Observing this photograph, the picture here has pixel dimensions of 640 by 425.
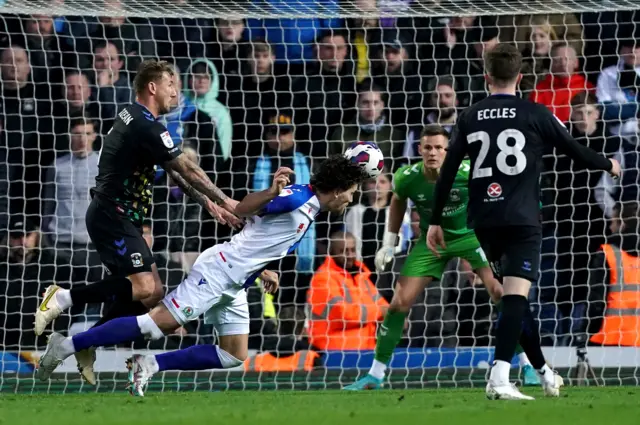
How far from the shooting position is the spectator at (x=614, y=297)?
388 inches

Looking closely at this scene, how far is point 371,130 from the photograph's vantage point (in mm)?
10469

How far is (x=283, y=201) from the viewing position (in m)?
6.69

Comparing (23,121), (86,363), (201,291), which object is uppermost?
(23,121)

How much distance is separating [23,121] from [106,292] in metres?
3.35

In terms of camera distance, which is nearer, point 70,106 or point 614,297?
point 614,297

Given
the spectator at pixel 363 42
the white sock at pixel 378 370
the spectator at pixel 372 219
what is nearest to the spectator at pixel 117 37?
the spectator at pixel 363 42

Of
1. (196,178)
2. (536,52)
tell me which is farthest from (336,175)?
(536,52)

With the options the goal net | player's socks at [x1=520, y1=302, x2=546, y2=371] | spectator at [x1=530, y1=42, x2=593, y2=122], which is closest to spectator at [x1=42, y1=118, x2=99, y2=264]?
the goal net

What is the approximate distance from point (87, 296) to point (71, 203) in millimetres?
2699

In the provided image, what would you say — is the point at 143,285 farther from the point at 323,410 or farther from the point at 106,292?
the point at 323,410

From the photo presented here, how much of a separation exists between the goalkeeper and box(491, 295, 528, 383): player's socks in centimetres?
249

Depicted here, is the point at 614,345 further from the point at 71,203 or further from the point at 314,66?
the point at 71,203

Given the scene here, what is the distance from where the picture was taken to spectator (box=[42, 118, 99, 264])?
396 inches

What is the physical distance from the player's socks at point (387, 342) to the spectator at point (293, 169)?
1698 millimetres
